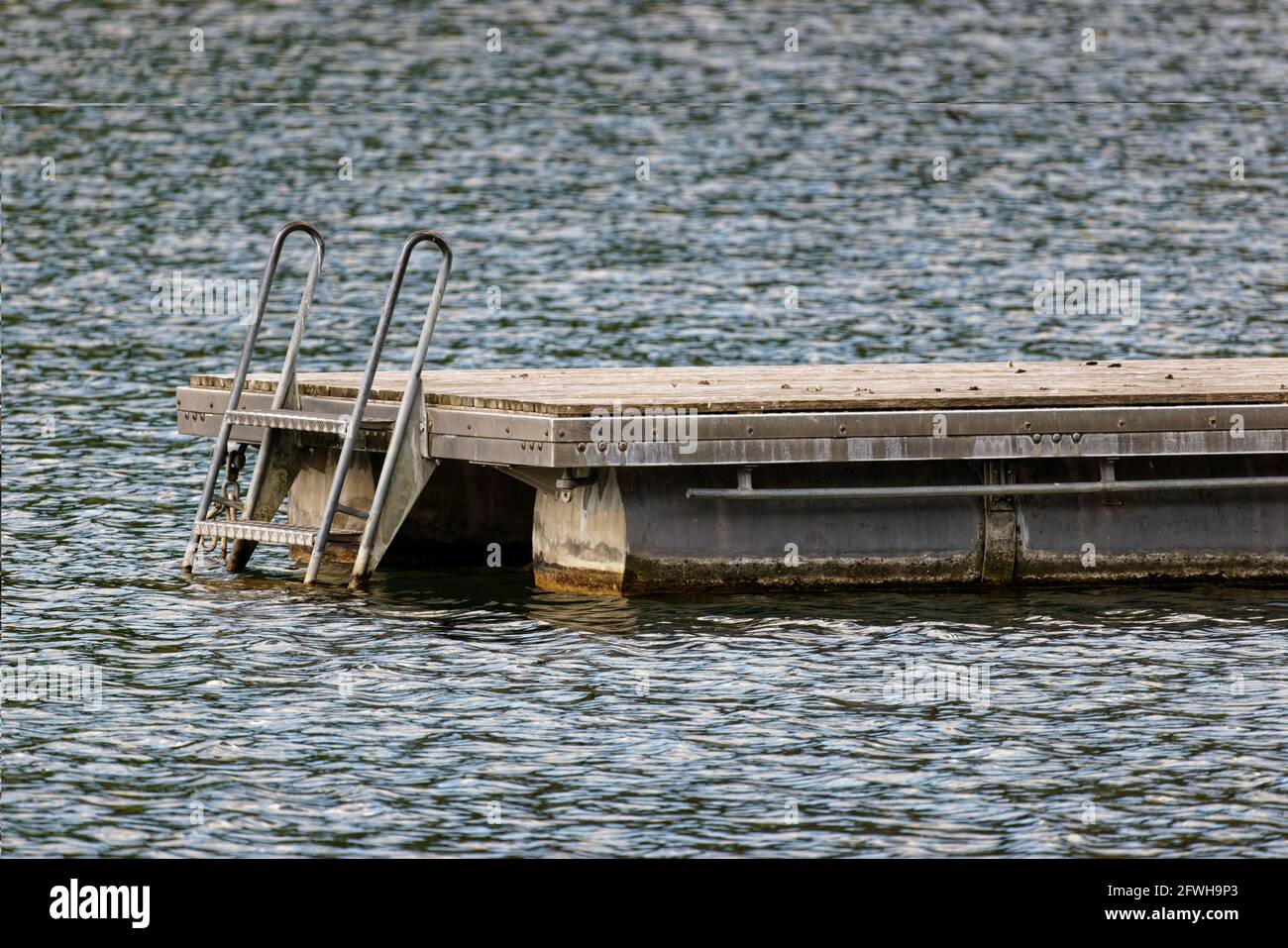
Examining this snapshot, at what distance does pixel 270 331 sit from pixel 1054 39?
40394 mm

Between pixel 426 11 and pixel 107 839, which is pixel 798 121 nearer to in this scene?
pixel 426 11

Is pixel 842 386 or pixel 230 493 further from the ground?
pixel 842 386

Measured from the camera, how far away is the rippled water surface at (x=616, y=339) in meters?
12.5

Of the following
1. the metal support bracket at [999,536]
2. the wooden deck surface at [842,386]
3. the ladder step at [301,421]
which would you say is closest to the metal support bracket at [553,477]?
the wooden deck surface at [842,386]

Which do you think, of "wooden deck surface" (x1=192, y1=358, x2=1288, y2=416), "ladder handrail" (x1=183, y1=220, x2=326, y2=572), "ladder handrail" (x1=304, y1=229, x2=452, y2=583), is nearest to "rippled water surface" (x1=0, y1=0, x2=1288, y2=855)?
"ladder handrail" (x1=304, y1=229, x2=452, y2=583)

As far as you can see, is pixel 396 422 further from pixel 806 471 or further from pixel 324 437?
pixel 806 471

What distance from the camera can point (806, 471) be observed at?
53.9ft

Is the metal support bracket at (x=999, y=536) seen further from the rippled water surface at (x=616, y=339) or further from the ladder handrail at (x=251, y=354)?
the ladder handrail at (x=251, y=354)

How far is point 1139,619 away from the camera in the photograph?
16250 mm

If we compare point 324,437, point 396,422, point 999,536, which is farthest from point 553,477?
point 999,536

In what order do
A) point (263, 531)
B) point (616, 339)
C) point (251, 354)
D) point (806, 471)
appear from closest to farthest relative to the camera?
point (806, 471), point (263, 531), point (251, 354), point (616, 339)

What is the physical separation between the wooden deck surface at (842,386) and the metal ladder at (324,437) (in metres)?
0.35

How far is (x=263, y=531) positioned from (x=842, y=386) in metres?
4.16
